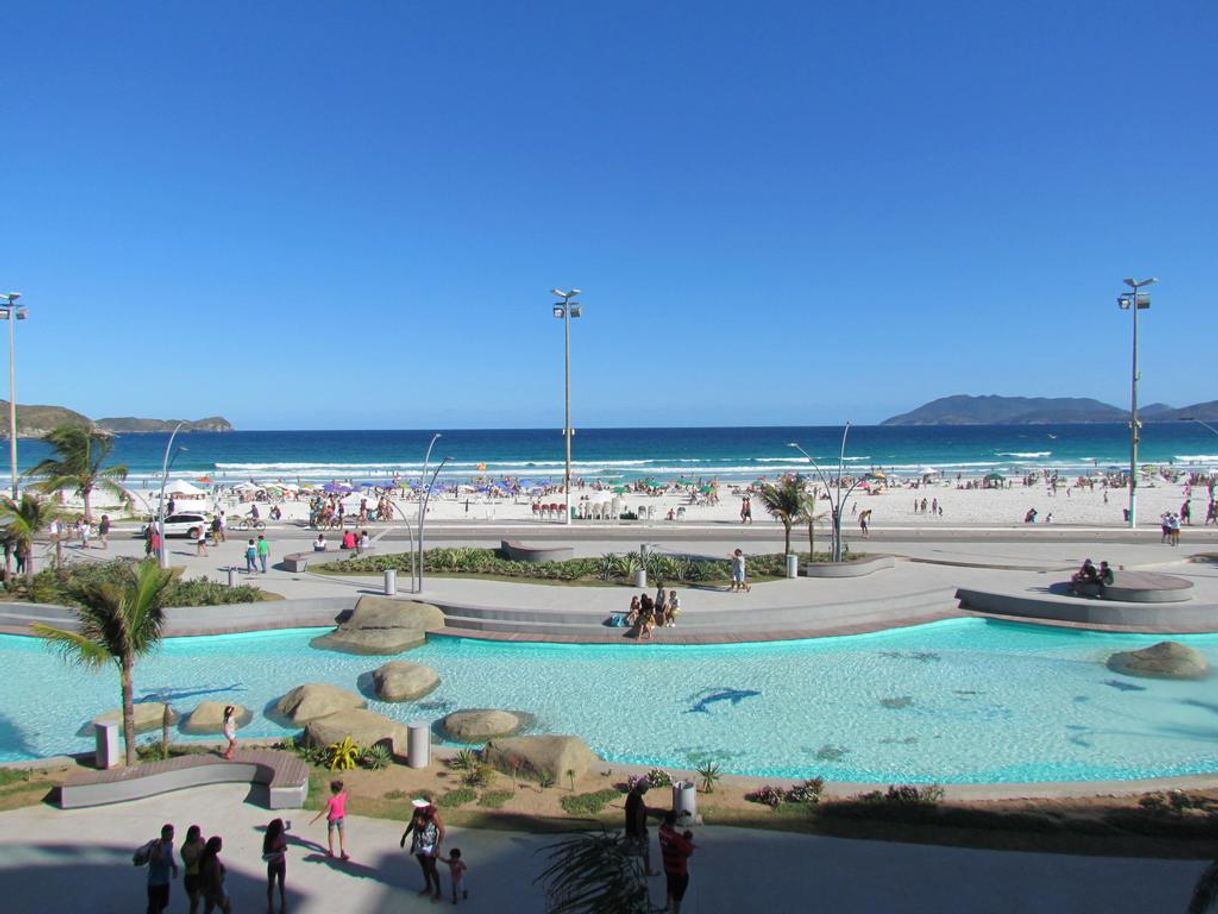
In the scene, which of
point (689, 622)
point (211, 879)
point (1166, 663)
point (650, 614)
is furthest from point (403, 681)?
point (1166, 663)

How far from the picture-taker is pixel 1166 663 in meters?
16.4

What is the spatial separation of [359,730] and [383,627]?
6.87 meters

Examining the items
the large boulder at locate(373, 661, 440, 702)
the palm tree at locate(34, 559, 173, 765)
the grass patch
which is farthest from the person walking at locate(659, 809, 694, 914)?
the large boulder at locate(373, 661, 440, 702)

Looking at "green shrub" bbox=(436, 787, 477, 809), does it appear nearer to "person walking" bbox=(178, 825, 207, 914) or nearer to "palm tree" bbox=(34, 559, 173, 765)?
"person walking" bbox=(178, 825, 207, 914)

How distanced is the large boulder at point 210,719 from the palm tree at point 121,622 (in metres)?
2.69

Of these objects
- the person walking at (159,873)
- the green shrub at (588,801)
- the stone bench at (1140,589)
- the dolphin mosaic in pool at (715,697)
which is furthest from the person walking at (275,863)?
the stone bench at (1140,589)

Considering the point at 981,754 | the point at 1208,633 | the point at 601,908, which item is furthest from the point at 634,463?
the point at 601,908

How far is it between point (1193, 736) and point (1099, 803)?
4.08 meters

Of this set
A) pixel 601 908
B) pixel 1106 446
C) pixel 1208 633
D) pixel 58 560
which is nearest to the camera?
pixel 601 908

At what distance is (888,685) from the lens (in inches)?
634

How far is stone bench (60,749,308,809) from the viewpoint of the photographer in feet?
34.5

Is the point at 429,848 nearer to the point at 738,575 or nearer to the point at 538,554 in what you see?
the point at 738,575

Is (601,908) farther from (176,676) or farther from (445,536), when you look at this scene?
(445,536)

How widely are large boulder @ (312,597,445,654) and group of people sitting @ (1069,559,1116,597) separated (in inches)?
655
